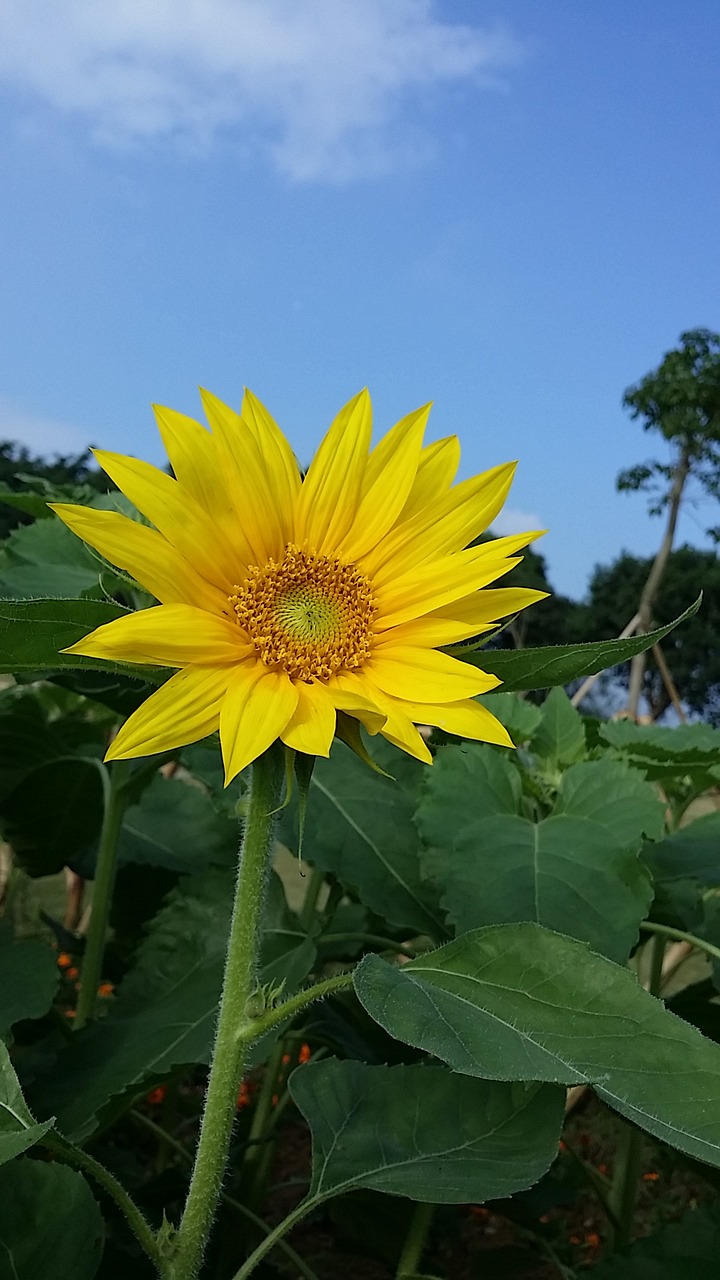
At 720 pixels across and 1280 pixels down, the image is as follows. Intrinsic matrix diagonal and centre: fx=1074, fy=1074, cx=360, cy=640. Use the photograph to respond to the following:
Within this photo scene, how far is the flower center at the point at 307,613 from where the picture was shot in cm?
51

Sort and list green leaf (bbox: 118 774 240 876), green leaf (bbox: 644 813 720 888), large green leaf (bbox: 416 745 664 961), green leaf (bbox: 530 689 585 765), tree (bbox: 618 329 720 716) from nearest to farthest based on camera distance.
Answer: large green leaf (bbox: 416 745 664 961) < green leaf (bbox: 644 813 720 888) < green leaf (bbox: 530 689 585 765) < green leaf (bbox: 118 774 240 876) < tree (bbox: 618 329 720 716)

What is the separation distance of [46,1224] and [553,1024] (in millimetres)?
268

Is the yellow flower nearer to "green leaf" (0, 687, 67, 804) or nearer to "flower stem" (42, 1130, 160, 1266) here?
"flower stem" (42, 1130, 160, 1266)

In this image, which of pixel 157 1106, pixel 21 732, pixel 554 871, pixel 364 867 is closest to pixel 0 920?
pixel 21 732

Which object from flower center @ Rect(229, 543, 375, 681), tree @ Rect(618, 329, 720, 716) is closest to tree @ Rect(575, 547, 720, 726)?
tree @ Rect(618, 329, 720, 716)

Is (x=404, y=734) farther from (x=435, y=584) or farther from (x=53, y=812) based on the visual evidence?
(x=53, y=812)

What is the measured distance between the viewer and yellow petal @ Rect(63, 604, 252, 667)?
0.44 metres

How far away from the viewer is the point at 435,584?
1.69ft

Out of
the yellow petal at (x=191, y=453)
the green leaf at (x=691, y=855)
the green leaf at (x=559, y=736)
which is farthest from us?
the green leaf at (x=559, y=736)

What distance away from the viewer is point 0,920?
2.77ft

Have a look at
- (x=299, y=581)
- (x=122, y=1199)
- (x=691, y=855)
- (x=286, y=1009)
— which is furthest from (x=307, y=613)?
(x=691, y=855)

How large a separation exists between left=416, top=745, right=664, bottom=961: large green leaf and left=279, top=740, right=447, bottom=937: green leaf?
0.18 ft

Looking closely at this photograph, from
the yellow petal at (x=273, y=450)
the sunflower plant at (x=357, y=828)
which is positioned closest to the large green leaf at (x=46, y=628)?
the sunflower plant at (x=357, y=828)

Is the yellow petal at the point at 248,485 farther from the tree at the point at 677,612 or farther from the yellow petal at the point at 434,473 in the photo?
the tree at the point at 677,612
